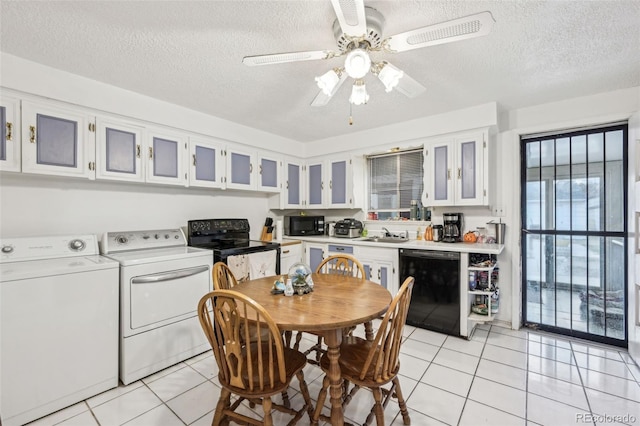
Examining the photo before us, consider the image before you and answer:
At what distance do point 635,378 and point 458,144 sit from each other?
239cm

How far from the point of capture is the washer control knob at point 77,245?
93.1 inches

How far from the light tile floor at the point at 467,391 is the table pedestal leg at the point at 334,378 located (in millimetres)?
444

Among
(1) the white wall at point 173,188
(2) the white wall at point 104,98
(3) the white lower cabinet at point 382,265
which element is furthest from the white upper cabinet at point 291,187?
(3) the white lower cabinet at point 382,265

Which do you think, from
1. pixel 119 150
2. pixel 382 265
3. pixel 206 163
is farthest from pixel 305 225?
pixel 119 150

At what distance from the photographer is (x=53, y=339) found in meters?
1.84

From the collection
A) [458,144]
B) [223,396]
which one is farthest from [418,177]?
[223,396]

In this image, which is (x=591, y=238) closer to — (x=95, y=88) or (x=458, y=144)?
(x=458, y=144)

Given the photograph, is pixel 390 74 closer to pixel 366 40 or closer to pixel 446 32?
pixel 366 40

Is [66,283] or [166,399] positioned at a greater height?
[66,283]

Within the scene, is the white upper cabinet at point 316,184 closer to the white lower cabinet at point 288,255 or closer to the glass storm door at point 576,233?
the white lower cabinet at point 288,255

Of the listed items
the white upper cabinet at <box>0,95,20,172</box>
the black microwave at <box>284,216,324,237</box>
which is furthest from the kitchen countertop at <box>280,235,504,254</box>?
the white upper cabinet at <box>0,95,20,172</box>

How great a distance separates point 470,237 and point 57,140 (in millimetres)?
3968

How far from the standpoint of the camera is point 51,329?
1834mm

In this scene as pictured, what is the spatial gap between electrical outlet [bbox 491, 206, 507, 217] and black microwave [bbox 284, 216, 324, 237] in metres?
2.22
